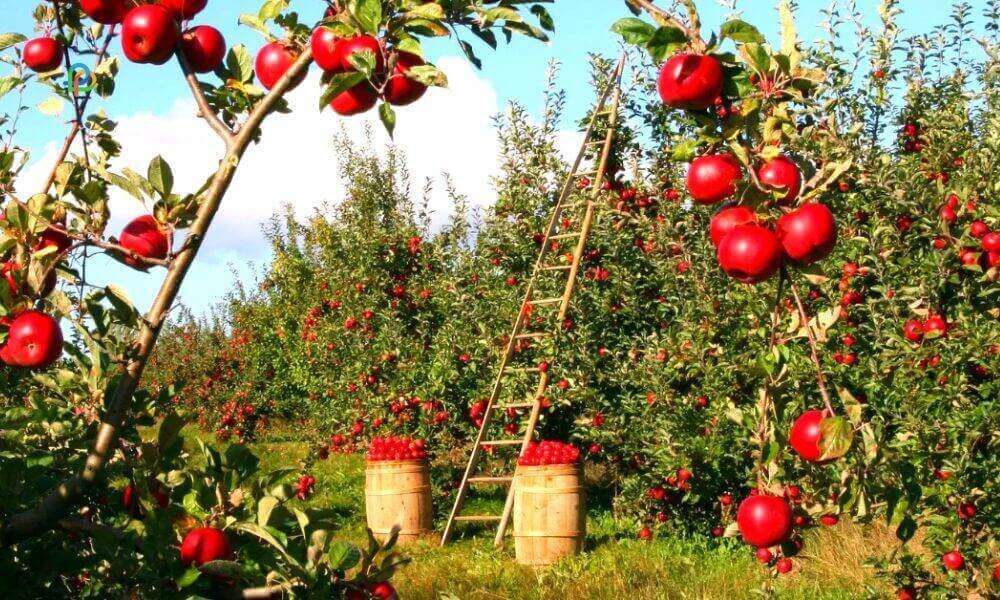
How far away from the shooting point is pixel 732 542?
6328mm

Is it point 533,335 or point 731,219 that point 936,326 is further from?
point 533,335

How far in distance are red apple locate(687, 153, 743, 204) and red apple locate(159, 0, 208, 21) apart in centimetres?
74

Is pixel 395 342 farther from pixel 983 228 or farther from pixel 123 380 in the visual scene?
pixel 123 380

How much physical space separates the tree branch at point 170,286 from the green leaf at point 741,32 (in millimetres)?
554

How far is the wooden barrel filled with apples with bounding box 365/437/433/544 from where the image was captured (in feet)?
23.9

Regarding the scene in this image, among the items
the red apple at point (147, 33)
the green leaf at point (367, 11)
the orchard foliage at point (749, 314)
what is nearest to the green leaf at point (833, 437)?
the orchard foliage at point (749, 314)

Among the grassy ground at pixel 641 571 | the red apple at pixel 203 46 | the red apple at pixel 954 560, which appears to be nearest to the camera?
the red apple at pixel 203 46

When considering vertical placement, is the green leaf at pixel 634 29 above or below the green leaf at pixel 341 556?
above

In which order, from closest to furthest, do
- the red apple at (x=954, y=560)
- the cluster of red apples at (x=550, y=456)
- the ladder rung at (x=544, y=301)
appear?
the red apple at (x=954, y=560) → the cluster of red apples at (x=550, y=456) → the ladder rung at (x=544, y=301)

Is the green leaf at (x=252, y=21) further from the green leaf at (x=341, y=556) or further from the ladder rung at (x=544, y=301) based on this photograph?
the ladder rung at (x=544, y=301)

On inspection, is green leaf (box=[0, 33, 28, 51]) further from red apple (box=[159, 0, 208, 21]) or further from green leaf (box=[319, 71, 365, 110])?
green leaf (box=[319, 71, 365, 110])

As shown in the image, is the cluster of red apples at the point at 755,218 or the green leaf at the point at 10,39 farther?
the green leaf at the point at 10,39

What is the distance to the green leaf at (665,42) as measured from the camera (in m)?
1.19

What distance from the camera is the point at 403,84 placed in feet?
3.89
